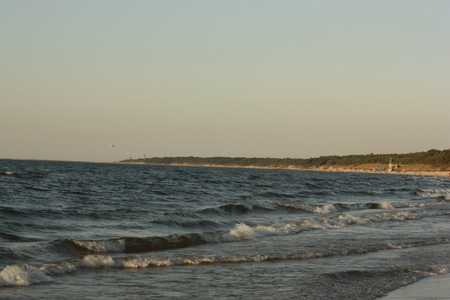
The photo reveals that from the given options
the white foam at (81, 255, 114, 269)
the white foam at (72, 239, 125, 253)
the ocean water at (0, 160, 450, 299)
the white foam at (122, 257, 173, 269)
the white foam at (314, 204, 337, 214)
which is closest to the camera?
the ocean water at (0, 160, 450, 299)

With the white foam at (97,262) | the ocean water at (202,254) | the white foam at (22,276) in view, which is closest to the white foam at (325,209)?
the ocean water at (202,254)

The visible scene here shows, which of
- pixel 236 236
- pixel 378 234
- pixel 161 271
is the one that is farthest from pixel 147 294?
pixel 378 234

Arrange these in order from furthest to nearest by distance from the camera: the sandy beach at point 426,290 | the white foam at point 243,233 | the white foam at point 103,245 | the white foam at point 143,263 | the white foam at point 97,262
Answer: the white foam at point 243,233
the white foam at point 103,245
the white foam at point 143,263
the white foam at point 97,262
the sandy beach at point 426,290

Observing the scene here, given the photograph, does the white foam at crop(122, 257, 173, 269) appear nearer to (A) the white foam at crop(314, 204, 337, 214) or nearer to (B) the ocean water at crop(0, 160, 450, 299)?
(B) the ocean water at crop(0, 160, 450, 299)

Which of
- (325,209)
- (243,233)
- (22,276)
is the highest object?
(22,276)

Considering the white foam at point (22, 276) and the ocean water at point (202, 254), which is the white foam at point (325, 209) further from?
the white foam at point (22, 276)

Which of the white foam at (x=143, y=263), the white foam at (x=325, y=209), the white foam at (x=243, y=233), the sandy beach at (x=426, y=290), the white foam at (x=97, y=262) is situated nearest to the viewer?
the sandy beach at (x=426, y=290)

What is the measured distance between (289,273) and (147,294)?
355 centimetres

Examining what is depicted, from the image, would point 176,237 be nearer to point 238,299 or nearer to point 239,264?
point 239,264

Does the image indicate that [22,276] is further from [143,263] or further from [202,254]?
[202,254]

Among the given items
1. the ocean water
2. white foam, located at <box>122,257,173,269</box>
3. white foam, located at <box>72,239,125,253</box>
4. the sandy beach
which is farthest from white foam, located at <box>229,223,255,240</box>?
the sandy beach

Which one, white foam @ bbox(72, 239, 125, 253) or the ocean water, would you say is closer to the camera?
the ocean water

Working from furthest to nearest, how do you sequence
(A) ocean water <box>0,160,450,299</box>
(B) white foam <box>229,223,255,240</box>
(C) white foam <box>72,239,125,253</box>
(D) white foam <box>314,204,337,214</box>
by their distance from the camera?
(D) white foam <box>314,204,337,214</box> < (B) white foam <box>229,223,255,240</box> < (C) white foam <box>72,239,125,253</box> < (A) ocean water <box>0,160,450,299</box>

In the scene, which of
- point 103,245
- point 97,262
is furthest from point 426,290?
point 103,245
